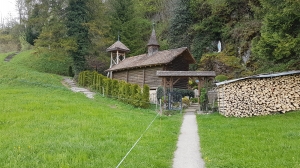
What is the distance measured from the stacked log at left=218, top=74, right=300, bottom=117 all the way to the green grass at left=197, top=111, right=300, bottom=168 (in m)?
2.50

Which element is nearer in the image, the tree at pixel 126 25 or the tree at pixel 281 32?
the tree at pixel 281 32

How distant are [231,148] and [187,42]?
83.8 ft

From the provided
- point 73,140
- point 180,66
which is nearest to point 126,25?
point 180,66

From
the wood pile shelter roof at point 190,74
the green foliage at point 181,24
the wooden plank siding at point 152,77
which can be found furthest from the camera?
the green foliage at point 181,24

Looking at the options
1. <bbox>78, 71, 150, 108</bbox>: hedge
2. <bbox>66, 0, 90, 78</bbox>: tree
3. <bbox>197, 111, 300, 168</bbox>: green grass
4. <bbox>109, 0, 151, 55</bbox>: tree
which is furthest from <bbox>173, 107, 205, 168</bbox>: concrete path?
<bbox>109, 0, 151, 55</bbox>: tree

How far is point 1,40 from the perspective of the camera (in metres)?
53.7

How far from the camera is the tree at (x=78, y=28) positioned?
1158 inches

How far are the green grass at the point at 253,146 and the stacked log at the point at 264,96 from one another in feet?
8.21

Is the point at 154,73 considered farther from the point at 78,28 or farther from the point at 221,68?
the point at 78,28

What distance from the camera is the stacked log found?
13141 millimetres

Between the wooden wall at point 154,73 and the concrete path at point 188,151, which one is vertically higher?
the wooden wall at point 154,73

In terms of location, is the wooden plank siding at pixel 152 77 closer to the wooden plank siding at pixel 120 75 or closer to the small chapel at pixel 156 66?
the small chapel at pixel 156 66

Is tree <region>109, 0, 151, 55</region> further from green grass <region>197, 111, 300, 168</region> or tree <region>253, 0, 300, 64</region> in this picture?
green grass <region>197, 111, 300, 168</region>

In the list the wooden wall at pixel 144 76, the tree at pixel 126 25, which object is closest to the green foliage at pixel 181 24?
the tree at pixel 126 25
